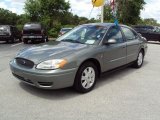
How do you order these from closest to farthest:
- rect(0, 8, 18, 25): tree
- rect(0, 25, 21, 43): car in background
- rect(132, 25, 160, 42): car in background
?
rect(0, 25, 21, 43): car in background → rect(132, 25, 160, 42): car in background → rect(0, 8, 18, 25): tree

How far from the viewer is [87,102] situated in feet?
15.5

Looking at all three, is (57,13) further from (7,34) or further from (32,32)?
(7,34)

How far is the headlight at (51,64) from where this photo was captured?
4.69 meters

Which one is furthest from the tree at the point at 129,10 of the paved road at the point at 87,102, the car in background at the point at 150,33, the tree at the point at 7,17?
the paved road at the point at 87,102

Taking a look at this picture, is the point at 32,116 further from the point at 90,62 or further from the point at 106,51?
the point at 106,51

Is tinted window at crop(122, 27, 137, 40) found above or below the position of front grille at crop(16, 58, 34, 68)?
above

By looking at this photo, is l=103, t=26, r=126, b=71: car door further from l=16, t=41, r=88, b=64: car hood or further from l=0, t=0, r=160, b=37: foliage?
l=0, t=0, r=160, b=37: foliage

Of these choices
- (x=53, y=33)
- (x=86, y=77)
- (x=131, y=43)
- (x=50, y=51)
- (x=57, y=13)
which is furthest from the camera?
(x=57, y=13)

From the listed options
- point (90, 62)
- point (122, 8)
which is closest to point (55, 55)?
point (90, 62)

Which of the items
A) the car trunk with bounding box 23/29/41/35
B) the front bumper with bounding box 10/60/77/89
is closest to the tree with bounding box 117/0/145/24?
the car trunk with bounding box 23/29/41/35

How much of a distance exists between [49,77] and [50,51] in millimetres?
722

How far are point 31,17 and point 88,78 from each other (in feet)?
100.0

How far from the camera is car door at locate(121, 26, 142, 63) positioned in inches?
271

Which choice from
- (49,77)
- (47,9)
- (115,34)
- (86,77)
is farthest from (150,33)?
(49,77)
